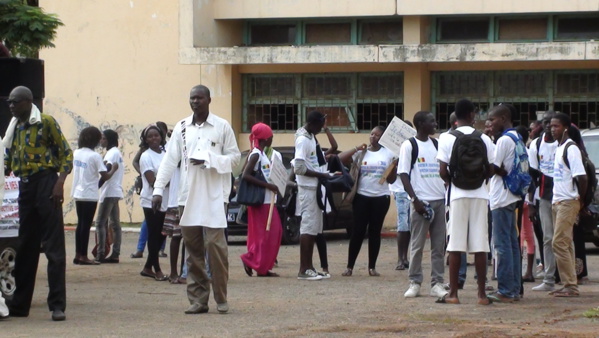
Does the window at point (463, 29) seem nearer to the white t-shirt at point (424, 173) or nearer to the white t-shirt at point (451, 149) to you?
the white t-shirt at point (424, 173)

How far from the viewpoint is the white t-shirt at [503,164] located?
37.0 ft

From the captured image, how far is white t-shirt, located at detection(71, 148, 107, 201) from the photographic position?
15.9m

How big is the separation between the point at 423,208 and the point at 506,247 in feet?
3.17

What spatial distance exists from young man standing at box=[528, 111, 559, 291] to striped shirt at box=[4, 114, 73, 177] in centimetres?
517

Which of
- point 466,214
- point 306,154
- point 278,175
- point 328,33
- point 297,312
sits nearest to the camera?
point 297,312

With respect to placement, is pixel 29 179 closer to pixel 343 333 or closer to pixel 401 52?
pixel 343 333

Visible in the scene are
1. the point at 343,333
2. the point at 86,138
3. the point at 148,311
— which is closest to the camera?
the point at 343,333

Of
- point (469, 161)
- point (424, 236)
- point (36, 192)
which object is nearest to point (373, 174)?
point (424, 236)

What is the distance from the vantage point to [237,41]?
24469 millimetres

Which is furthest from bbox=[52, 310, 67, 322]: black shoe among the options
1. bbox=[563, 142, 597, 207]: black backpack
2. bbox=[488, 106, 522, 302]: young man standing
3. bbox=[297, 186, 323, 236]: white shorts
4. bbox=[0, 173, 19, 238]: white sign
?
bbox=[563, 142, 597, 207]: black backpack

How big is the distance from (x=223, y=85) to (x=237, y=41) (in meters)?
1.16

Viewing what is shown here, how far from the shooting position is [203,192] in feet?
34.9

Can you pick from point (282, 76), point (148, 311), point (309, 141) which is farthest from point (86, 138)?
point (282, 76)

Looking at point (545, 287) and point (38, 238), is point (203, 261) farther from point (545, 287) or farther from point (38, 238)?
point (545, 287)
